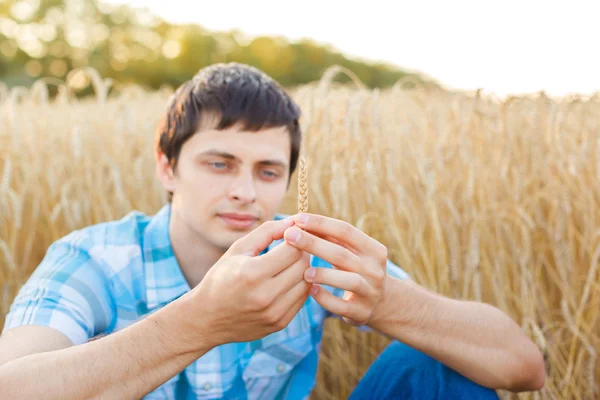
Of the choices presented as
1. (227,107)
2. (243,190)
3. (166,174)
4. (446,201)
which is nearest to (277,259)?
(243,190)

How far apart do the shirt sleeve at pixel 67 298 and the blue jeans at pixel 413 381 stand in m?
0.71

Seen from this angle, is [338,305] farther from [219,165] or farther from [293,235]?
[219,165]

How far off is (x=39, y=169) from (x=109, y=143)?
20.5 inches

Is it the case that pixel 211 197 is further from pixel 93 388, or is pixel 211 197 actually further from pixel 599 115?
pixel 599 115

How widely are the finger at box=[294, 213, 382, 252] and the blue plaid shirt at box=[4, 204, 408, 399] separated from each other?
1.72 feet

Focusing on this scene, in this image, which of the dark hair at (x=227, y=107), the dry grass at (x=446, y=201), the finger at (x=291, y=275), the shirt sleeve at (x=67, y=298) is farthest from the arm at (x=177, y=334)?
the dry grass at (x=446, y=201)

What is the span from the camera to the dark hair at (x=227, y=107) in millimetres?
1650

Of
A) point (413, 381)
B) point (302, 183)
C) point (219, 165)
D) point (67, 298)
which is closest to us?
point (302, 183)

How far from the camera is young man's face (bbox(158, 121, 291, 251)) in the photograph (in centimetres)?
154

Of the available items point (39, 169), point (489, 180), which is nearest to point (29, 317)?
point (39, 169)

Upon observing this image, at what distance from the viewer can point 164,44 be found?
90.4 feet

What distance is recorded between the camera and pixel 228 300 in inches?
40.4

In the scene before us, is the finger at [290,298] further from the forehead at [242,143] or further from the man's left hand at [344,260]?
the forehead at [242,143]

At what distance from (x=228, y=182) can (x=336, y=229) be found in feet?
1.84
